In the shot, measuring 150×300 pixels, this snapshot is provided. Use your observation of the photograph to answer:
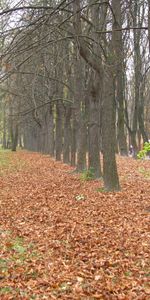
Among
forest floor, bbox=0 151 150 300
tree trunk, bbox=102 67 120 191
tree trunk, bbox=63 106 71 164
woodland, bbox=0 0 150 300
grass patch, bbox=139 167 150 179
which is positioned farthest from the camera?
tree trunk, bbox=63 106 71 164

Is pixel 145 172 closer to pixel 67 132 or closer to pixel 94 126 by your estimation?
pixel 94 126

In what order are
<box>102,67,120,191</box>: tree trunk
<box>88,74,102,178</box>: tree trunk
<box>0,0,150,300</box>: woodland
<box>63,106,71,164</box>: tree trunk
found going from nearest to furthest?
1. <box>0,0,150,300</box>: woodland
2. <box>102,67,120,191</box>: tree trunk
3. <box>88,74,102,178</box>: tree trunk
4. <box>63,106,71,164</box>: tree trunk

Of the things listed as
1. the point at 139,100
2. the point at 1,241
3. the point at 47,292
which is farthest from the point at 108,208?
the point at 139,100

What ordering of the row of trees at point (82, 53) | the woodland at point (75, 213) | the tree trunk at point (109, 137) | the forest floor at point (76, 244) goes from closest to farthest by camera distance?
the forest floor at point (76, 244), the woodland at point (75, 213), the row of trees at point (82, 53), the tree trunk at point (109, 137)

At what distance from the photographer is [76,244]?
7.14m

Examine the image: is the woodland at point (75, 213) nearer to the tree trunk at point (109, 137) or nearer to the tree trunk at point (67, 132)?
the tree trunk at point (109, 137)

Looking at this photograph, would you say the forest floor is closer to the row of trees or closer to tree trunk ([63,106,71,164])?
the row of trees

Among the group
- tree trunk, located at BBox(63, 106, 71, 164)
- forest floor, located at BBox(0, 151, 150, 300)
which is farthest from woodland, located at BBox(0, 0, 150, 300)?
tree trunk, located at BBox(63, 106, 71, 164)

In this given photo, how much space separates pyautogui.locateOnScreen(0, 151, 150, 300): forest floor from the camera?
17.6 ft

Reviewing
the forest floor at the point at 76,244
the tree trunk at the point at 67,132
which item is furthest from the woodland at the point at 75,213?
the tree trunk at the point at 67,132

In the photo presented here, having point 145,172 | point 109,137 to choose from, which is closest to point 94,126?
point 109,137

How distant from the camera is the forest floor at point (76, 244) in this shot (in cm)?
536

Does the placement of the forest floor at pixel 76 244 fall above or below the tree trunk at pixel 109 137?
below

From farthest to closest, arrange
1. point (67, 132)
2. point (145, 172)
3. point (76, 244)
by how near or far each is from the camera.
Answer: point (67, 132), point (145, 172), point (76, 244)
